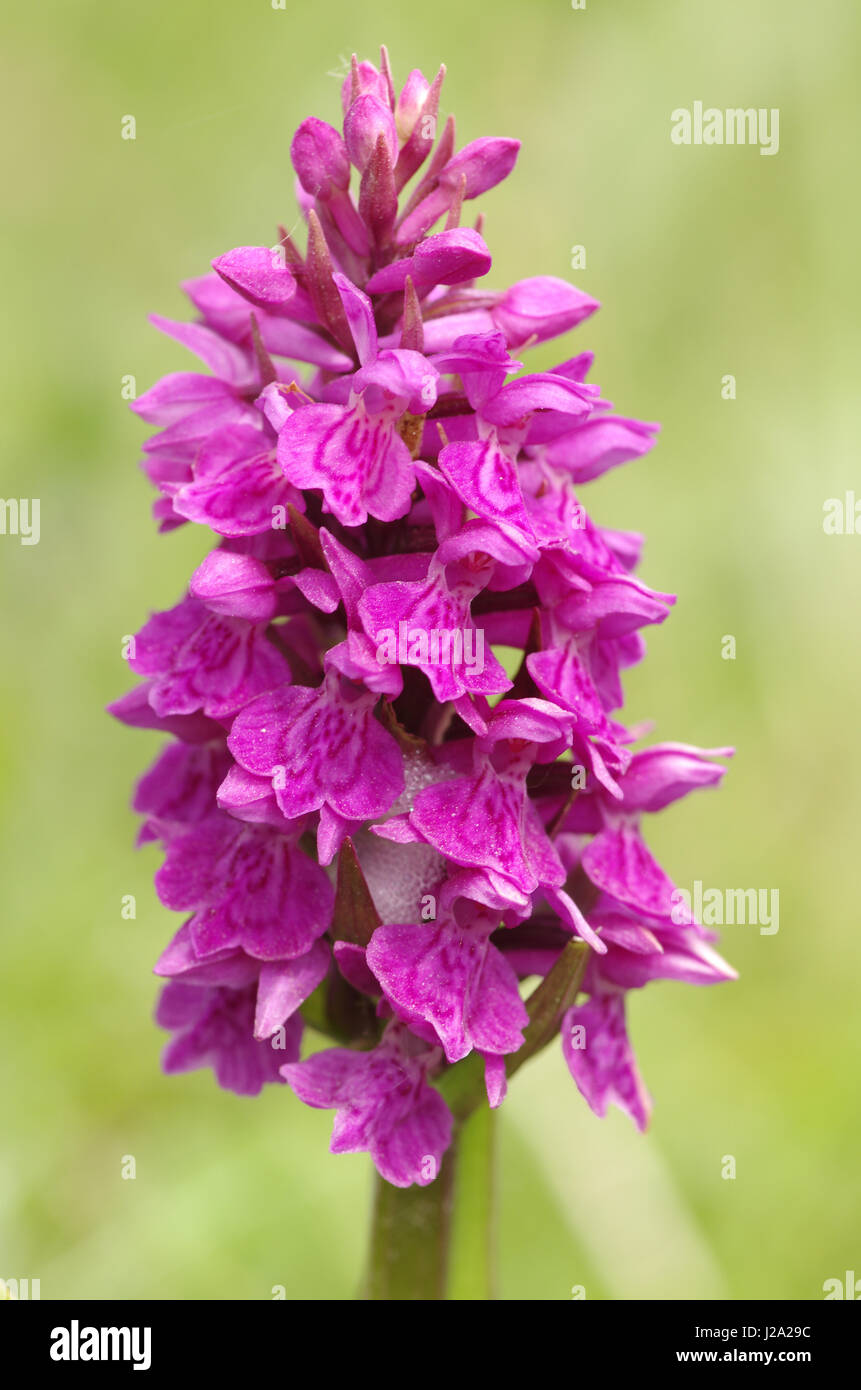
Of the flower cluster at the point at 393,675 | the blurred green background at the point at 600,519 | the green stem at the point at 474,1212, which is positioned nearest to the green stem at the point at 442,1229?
the green stem at the point at 474,1212

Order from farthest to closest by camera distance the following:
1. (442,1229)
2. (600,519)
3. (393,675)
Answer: (600,519)
(442,1229)
(393,675)

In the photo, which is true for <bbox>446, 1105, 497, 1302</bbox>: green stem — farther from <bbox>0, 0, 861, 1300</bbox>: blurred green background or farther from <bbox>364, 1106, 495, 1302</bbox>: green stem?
<bbox>0, 0, 861, 1300</bbox>: blurred green background

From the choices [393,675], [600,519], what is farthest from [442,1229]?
[600,519]

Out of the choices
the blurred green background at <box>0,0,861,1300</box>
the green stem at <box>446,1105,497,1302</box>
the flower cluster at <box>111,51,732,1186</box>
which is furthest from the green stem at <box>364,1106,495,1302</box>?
the blurred green background at <box>0,0,861,1300</box>

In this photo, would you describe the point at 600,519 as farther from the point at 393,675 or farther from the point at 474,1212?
the point at 393,675

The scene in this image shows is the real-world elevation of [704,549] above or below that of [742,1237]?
above

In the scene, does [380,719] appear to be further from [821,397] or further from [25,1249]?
[821,397]
